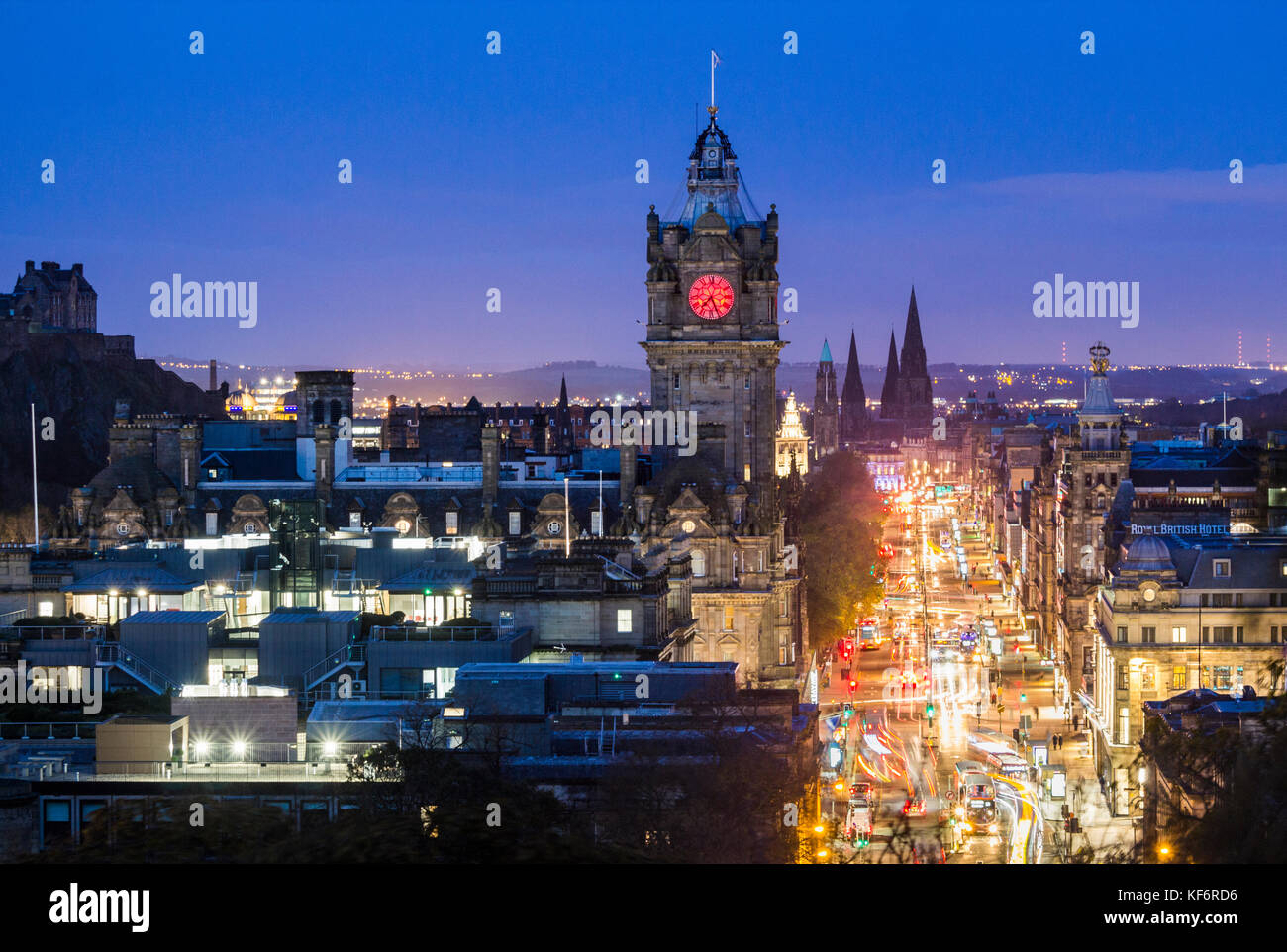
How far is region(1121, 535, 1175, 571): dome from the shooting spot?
78500mm

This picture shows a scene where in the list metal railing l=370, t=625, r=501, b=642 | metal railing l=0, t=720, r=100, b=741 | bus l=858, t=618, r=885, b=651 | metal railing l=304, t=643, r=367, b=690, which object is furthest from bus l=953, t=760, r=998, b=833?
bus l=858, t=618, r=885, b=651

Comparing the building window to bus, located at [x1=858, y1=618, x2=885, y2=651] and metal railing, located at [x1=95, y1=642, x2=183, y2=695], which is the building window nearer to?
metal railing, located at [x1=95, y1=642, x2=183, y2=695]

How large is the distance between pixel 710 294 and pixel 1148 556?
2573cm

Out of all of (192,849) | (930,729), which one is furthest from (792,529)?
(192,849)

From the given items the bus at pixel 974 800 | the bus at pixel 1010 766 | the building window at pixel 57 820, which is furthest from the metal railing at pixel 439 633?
the bus at pixel 1010 766

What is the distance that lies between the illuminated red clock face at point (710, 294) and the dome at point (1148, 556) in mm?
24124

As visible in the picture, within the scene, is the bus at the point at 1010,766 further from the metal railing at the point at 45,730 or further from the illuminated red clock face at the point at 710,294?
the metal railing at the point at 45,730

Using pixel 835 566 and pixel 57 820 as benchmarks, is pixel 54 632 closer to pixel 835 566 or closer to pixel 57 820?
pixel 57 820

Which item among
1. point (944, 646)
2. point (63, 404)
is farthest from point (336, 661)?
point (63, 404)

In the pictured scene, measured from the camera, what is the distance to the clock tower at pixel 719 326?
93250mm
